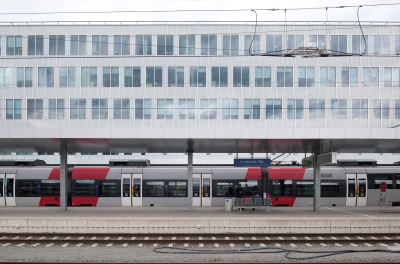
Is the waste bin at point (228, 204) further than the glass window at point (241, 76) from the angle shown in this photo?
No

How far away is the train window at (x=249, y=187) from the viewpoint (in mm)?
27047

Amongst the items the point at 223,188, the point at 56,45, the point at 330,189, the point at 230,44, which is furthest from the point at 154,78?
the point at 330,189

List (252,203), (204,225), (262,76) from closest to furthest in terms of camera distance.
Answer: (204,225) < (252,203) < (262,76)

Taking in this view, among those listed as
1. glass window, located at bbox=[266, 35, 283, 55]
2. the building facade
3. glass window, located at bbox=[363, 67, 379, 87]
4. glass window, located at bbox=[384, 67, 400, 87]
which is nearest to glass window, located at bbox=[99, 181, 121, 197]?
the building facade

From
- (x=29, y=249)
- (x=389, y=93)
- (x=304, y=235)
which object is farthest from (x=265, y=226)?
(x=389, y=93)

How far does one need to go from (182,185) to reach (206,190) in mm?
1522

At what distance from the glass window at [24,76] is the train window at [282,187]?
29665 mm

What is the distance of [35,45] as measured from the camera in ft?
148

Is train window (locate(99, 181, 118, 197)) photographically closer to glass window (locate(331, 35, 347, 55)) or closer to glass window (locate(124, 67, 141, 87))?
glass window (locate(124, 67, 141, 87))

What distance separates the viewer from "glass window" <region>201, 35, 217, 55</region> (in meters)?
43.9

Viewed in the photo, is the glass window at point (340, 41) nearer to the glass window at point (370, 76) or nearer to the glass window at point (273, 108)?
the glass window at point (370, 76)

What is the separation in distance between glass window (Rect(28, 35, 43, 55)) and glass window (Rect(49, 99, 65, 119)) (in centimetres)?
516

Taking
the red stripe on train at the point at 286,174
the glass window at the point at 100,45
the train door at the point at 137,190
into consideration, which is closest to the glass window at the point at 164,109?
the glass window at the point at 100,45

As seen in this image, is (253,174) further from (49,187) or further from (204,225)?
(49,187)
